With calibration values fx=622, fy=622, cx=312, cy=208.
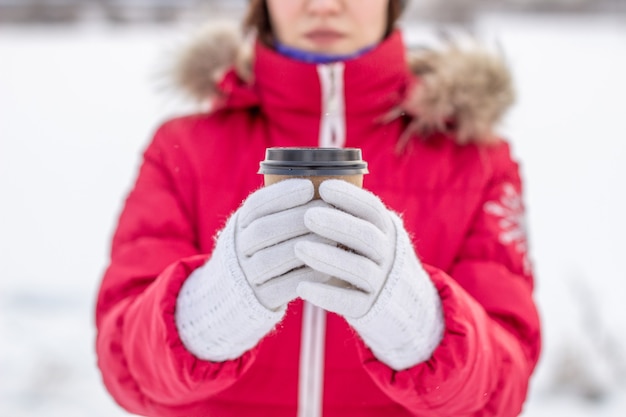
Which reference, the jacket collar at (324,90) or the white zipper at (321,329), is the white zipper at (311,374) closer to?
the white zipper at (321,329)

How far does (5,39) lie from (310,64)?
3.29 meters

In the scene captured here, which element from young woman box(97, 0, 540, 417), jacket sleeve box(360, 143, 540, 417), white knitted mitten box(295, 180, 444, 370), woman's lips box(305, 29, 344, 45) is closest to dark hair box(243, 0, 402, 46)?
young woman box(97, 0, 540, 417)

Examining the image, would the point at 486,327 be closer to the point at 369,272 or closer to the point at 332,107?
the point at 369,272

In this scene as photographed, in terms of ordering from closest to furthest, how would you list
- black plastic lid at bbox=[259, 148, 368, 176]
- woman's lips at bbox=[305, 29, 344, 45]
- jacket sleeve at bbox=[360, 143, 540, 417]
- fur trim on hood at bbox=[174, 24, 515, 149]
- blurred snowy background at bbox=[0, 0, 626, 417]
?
black plastic lid at bbox=[259, 148, 368, 176], jacket sleeve at bbox=[360, 143, 540, 417], woman's lips at bbox=[305, 29, 344, 45], fur trim on hood at bbox=[174, 24, 515, 149], blurred snowy background at bbox=[0, 0, 626, 417]

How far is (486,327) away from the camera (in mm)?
808

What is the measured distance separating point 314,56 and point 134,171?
1.68 metres

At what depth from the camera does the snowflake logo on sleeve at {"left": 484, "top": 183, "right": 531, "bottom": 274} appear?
926 millimetres

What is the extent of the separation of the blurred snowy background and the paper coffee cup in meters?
0.83

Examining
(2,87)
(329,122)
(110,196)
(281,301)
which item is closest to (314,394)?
(281,301)

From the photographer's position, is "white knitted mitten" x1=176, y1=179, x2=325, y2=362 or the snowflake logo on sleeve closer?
"white knitted mitten" x1=176, y1=179, x2=325, y2=362

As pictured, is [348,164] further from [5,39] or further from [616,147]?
[5,39]

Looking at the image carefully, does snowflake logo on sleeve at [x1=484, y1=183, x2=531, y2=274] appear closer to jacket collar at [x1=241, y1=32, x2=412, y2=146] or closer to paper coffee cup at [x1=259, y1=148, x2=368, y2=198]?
jacket collar at [x1=241, y1=32, x2=412, y2=146]

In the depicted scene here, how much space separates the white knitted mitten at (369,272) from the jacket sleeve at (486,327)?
1.5 inches

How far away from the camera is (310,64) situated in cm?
89
